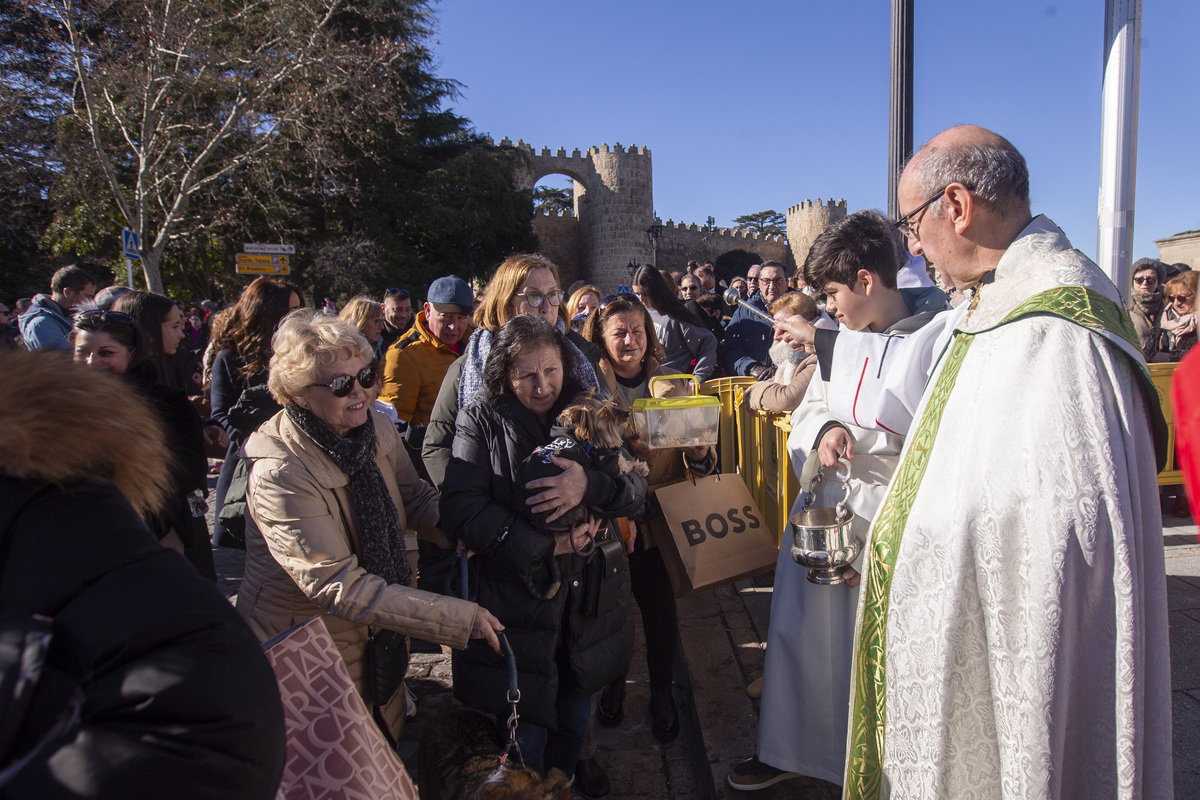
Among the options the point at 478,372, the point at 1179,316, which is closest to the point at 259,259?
the point at 478,372

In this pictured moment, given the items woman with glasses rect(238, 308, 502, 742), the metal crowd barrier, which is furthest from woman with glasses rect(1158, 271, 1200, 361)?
woman with glasses rect(238, 308, 502, 742)

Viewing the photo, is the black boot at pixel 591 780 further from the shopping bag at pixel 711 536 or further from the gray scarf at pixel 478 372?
the gray scarf at pixel 478 372

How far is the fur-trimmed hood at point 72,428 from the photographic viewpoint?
92 centimetres

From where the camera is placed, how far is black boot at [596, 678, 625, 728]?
306 centimetres

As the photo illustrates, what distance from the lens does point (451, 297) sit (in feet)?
13.3

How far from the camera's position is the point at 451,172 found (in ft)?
82.3

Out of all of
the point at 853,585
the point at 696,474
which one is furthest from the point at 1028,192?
the point at 696,474

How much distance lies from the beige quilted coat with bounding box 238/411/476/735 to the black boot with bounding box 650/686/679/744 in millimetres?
1384

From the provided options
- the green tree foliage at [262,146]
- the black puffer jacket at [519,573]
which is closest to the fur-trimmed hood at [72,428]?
the black puffer jacket at [519,573]

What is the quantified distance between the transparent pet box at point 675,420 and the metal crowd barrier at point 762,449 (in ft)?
1.85

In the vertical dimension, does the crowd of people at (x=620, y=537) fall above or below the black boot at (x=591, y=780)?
above

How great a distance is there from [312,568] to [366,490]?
0.32 metres

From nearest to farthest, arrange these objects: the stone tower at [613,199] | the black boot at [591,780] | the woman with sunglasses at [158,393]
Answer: the black boot at [591,780]
the woman with sunglasses at [158,393]
the stone tower at [613,199]

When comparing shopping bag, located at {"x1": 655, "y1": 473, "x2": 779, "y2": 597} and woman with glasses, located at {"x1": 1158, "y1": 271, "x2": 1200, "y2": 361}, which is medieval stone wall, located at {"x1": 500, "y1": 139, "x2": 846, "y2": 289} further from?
shopping bag, located at {"x1": 655, "y1": 473, "x2": 779, "y2": 597}
